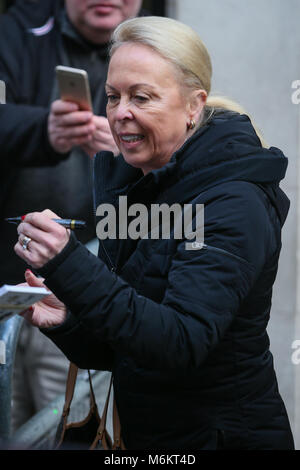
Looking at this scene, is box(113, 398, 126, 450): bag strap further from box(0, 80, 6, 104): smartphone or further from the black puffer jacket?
box(0, 80, 6, 104): smartphone

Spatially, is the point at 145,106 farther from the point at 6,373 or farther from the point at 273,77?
the point at 273,77

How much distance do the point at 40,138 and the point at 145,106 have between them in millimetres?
1392

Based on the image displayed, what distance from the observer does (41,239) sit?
1.77 meters

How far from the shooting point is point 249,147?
1983 mm

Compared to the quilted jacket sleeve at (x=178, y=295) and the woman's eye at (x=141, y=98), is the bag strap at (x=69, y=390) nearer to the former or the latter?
the quilted jacket sleeve at (x=178, y=295)

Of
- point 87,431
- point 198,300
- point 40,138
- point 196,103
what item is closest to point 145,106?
point 196,103

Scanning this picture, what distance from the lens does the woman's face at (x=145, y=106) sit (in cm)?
202

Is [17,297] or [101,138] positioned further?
[101,138]

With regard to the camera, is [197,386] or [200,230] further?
[197,386]

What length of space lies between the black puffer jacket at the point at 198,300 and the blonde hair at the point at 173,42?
14 cm

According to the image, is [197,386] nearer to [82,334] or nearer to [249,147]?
[82,334]

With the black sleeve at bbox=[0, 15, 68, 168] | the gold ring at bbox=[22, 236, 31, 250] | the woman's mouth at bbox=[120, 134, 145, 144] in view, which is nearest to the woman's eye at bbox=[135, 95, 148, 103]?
the woman's mouth at bbox=[120, 134, 145, 144]
